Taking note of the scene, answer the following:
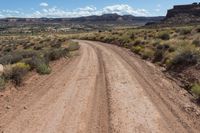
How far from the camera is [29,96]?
44.7ft

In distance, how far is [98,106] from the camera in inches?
457

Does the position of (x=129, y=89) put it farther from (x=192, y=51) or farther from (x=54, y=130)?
(x=192, y=51)

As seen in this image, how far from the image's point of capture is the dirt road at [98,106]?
373 inches

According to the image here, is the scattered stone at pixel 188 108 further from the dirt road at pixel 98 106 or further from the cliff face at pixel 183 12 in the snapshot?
the cliff face at pixel 183 12

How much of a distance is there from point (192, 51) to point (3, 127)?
14470 millimetres

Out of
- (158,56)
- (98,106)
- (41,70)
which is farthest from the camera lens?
(158,56)

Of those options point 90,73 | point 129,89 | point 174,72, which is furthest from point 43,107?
point 174,72

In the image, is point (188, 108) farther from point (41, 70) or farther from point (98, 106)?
point (41, 70)

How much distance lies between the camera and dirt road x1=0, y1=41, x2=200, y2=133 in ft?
31.1

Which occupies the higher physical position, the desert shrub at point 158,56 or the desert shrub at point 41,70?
the desert shrub at point 41,70

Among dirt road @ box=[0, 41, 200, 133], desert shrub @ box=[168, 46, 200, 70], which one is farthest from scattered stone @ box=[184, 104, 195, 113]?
desert shrub @ box=[168, 46, 200, 70]

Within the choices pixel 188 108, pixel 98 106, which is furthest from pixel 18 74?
pixel 188 108

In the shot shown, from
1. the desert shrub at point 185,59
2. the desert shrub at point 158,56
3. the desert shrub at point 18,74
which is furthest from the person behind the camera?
the desert shrub at point 158,56

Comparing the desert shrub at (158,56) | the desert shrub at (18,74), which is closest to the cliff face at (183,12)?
the desert shrub at (158,56)
